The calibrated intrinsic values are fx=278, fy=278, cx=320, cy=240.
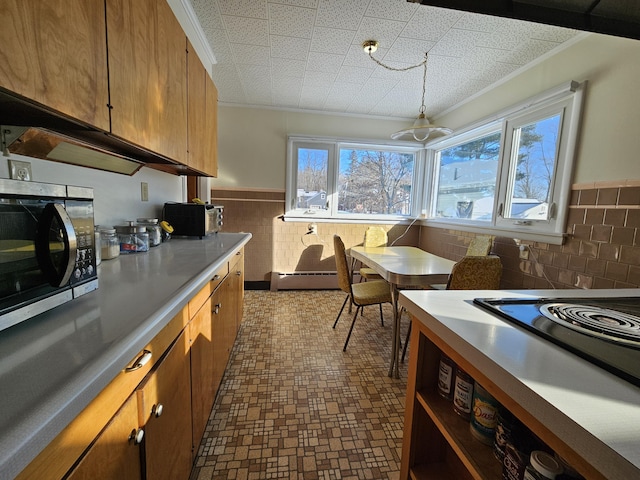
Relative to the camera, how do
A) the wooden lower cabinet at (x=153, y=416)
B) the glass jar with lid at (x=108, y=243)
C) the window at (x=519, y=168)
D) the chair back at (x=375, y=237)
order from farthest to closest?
the chair back at (x=375, y=237) → the window at (x=519, y=168) → the glass jar with lid at (x=108, y=243) → the wooden lower cabinet at (x=153, y=416)

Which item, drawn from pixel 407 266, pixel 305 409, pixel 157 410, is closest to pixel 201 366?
pixel 157 410

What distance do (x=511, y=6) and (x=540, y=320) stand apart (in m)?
0.99

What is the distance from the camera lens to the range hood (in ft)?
2.68

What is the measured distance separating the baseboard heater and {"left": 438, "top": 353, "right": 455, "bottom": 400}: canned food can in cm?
298

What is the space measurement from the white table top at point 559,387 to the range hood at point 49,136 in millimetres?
1258

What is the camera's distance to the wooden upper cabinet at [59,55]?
0.66 m

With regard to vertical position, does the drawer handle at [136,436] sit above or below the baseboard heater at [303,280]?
above

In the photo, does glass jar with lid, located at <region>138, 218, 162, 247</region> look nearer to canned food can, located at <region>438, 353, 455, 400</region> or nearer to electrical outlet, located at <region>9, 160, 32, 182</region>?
electrical outlet, located at <region>9, 160, 32, 182</region>

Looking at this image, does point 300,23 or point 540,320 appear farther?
point 300,23

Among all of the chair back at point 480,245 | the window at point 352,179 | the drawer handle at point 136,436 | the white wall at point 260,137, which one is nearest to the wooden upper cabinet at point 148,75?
the drawer handle at point 136,436

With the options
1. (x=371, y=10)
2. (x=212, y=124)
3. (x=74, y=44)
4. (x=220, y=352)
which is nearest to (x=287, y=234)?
(x=212, y=124)

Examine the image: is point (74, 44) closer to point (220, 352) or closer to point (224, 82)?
point (220, 352)

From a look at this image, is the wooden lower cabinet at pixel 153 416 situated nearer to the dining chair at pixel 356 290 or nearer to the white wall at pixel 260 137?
the dining chair at pixel 356 290

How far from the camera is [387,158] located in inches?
156
